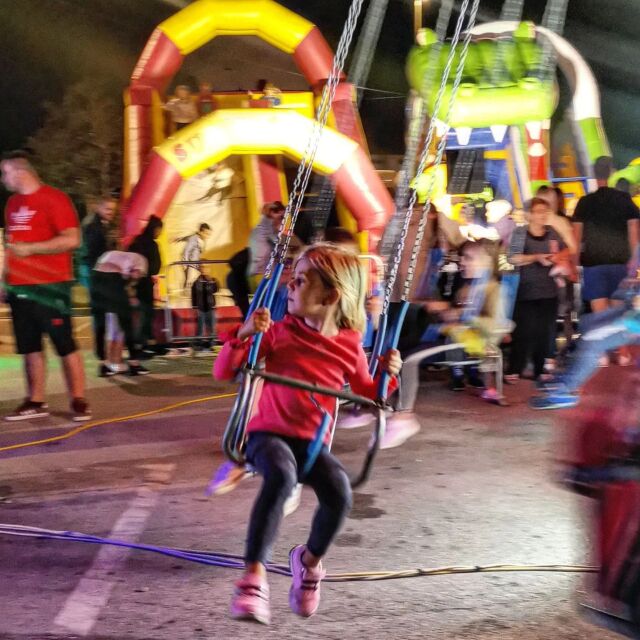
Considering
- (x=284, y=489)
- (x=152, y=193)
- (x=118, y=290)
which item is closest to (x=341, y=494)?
(x=284, y=489)

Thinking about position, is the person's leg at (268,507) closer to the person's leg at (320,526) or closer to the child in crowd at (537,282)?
the person's leg at (320,526)

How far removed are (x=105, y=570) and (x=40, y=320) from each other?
3.43m

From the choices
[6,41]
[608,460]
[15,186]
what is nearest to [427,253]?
[15,186]

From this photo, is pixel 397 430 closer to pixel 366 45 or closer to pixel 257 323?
pixel 257 323

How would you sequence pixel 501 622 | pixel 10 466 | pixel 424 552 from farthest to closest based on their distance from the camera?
pixel 10 466 < pixel 424 552 < pixel 501 622

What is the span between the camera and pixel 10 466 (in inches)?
231

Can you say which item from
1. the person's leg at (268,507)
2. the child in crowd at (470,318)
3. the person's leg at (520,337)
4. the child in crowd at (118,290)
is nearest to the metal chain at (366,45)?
the child in crowd at (118,290)

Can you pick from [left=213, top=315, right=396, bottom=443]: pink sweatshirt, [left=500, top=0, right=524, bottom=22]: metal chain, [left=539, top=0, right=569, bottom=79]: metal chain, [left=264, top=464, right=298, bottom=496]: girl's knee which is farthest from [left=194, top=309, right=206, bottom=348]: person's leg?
[left=500, top=0, right=524, bottom=22]: metal chain

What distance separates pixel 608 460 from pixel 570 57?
41.4 ft

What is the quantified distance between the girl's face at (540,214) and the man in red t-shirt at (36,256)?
13.1 ft

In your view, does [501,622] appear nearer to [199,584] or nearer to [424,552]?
[424,552]

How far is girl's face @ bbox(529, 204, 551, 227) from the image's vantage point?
26.6 ft

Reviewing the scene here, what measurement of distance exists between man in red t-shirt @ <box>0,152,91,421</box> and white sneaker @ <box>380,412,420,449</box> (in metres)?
2.69

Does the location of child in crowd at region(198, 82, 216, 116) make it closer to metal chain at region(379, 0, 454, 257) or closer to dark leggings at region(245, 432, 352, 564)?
metal chain at region(379, 0, 454, 257)
